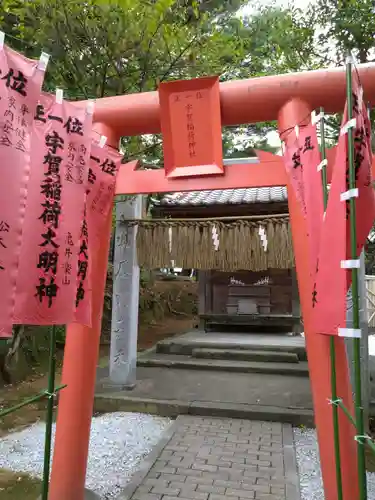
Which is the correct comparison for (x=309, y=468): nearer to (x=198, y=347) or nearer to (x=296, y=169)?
(x=296, y=169)

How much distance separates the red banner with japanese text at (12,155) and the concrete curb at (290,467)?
3.10m

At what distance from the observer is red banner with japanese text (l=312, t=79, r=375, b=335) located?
2289mm

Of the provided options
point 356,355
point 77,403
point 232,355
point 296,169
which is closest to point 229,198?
point 232,355

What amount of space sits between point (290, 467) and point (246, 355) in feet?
13.3

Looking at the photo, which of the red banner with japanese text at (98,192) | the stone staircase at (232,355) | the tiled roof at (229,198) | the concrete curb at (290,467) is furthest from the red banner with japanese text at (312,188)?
the tiled roof at (229,198)

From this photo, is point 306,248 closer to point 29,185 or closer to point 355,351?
point 355,351

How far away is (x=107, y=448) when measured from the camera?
4742 millimetres

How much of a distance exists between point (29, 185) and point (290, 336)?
895cm

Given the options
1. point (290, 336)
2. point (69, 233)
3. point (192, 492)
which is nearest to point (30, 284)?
point (69, 233)

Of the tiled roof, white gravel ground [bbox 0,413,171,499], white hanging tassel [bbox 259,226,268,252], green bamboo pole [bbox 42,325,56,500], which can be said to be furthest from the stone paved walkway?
the tiled roof

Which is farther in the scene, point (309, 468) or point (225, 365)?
point (225, 365)

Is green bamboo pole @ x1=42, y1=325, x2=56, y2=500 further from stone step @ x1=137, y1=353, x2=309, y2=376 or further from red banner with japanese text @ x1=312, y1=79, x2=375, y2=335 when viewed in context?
stone step @ x1=137, y1=353, x2=309, y2=376

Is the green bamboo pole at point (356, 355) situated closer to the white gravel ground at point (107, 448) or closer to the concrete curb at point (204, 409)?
the white gravel ground at point (107, 448)

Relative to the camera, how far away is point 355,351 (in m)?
1.94
